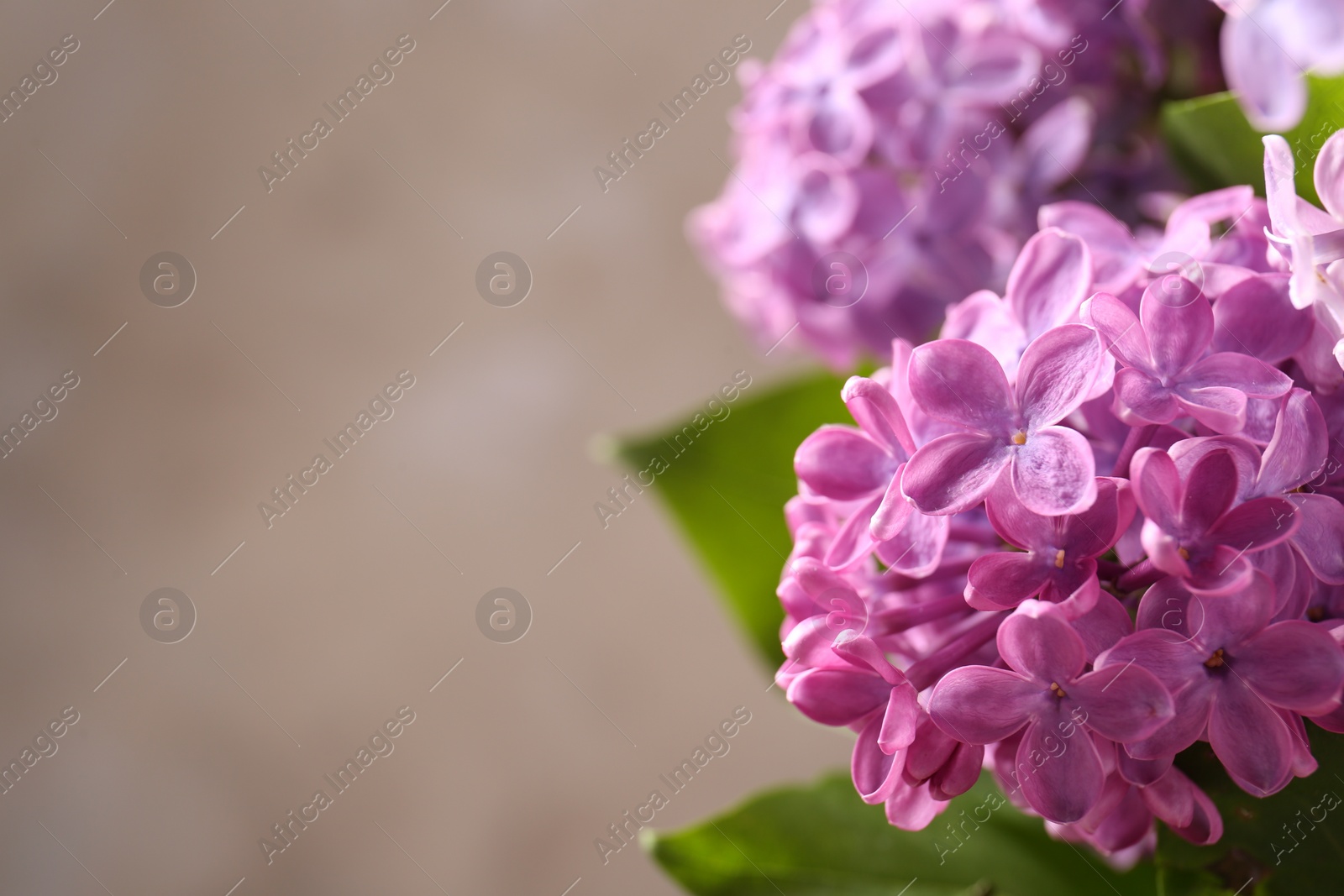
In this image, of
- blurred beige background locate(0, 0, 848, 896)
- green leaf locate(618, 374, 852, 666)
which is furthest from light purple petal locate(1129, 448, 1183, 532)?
blurred beige background locate(0, 0, 848, 896)

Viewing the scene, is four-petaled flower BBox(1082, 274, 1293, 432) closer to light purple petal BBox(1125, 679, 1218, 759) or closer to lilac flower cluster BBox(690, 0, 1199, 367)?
light purple petal BBox(1125, 679, 1218, 759)

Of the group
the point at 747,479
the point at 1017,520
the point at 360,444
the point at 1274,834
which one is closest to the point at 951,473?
the point at 1017,520

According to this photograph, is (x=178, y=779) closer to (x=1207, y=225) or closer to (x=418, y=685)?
(x=418, y=685)

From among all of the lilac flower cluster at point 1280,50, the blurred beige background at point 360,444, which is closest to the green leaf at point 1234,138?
the lilac flower cluster at point 1280,50

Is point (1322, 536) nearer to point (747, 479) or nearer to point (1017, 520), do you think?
point (1017, 520)

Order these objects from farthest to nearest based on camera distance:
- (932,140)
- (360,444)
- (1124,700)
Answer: (360,444)
(932,140)
(1124,700)

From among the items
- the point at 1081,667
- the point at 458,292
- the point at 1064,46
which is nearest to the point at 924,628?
the point at 1081,667

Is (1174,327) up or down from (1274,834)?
up
